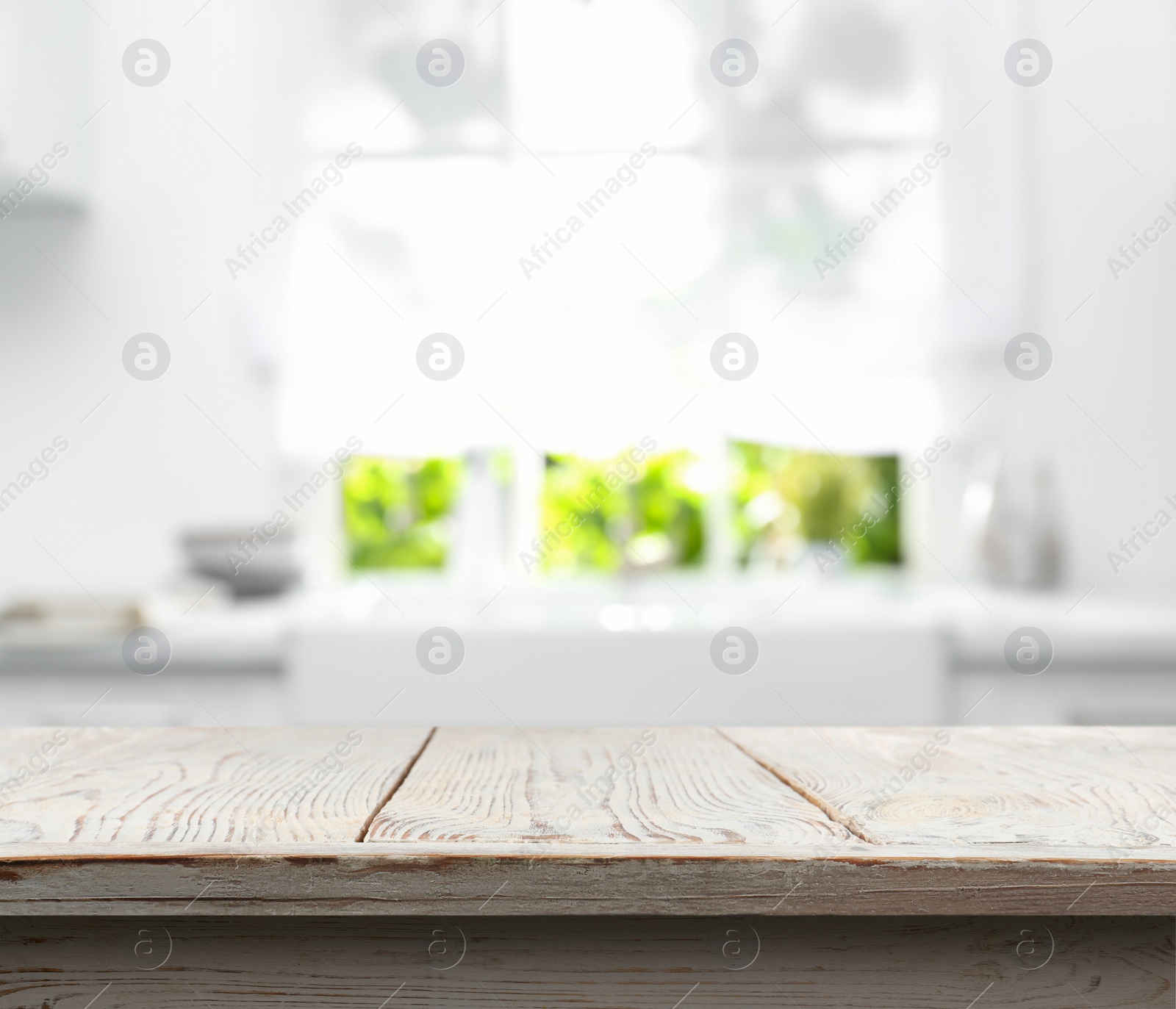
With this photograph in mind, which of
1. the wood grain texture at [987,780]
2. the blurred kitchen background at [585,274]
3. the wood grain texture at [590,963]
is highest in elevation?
the blurred kitchen background at [585,274]

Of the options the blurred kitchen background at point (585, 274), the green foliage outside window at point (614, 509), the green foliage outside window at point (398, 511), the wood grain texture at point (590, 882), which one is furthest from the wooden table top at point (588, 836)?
the green foliage outside window at point (398, 511)

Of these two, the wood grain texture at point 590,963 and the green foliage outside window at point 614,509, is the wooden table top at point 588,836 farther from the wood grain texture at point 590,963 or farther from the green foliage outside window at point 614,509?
the green foliage outside window at point 614,509

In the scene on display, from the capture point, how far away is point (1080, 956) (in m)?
0.42

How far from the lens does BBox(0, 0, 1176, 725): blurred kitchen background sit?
229cm

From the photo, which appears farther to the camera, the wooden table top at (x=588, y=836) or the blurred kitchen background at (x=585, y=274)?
the blurred kitchen background at (x=585, y=274)

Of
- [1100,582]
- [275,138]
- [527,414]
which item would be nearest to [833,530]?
[1100,582]

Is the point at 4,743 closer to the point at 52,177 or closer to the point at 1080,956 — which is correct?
the point at 1080,956

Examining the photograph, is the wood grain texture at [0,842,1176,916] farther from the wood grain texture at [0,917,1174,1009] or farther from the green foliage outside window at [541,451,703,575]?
the green foliage outside window at [541,451,703,575]

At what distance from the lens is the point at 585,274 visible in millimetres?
2332

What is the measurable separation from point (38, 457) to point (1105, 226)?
8.45ft

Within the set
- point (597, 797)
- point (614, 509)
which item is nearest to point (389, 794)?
point (597, 797)

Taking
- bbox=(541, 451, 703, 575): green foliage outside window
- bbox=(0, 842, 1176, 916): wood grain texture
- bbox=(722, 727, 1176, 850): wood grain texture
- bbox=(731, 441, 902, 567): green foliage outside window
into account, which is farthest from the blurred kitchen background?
bbox=(0, 842, 1176, 916): wood grain texture

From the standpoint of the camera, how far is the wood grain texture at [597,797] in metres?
0.41

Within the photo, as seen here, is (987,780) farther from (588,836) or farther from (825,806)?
(588,836)
